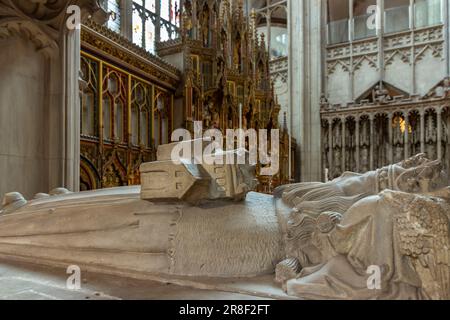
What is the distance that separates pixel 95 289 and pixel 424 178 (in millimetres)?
1924

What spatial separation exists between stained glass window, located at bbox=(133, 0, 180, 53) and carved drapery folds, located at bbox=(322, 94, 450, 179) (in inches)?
234

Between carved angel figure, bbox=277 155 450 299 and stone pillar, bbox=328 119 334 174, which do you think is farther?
stone pillar, bbox=328 119 334 174

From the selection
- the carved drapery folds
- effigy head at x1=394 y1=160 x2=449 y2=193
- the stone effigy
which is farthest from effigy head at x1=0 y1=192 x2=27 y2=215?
the carved drapery folds

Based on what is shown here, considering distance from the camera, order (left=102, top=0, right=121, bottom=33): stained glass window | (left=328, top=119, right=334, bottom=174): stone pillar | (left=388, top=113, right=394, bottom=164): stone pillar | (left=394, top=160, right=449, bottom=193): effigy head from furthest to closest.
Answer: (left=328, top=119, right=334, bottom=174): stone pillar
(left=388, top=113, right=394, bottom=164): stone pillar
(left=102, top=0, right=121, bottom=33): stained glass window
(left=394, top=160, right=449, bottom=193): effigy head

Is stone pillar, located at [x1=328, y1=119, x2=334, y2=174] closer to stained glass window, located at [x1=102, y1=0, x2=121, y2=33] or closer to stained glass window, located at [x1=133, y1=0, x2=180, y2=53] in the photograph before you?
stained glass window, located at [x1=133, y1=0, x2=180, y2=53]

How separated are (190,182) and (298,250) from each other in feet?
2.41

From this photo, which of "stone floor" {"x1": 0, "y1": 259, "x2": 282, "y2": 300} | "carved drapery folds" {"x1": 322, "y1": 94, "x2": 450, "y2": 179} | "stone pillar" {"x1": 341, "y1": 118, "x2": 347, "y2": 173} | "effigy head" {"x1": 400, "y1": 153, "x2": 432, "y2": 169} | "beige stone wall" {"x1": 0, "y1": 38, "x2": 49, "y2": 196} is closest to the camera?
"stone floor" {"x1": 0, "y1": 259, "x2": 282, "y2": 300}

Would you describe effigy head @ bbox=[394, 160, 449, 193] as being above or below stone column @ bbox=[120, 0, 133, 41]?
below

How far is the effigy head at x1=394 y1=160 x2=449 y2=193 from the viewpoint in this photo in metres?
Result: 2.21

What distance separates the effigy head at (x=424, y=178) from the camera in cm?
221

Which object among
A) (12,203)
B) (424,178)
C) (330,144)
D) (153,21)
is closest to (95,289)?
(12,203)

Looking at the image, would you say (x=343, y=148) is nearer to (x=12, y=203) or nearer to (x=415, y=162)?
(x=415, y=162)

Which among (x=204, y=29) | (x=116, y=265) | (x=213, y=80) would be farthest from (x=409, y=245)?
(x=204, y=29)

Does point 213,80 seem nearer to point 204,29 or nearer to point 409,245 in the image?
point 204,29
